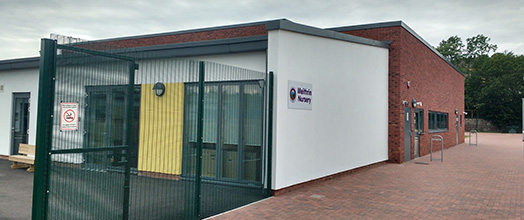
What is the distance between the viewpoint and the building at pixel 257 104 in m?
4.61

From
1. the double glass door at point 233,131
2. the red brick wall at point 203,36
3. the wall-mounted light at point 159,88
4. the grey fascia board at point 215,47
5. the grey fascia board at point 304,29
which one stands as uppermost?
the red brick wall at point 203,36

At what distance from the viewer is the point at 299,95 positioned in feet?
26.0

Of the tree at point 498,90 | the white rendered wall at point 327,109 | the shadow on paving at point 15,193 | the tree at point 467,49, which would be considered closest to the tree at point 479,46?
the tree at point 467,49

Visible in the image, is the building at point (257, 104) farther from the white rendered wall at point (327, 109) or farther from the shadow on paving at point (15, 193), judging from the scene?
the shadow on paving at point (15, 193)

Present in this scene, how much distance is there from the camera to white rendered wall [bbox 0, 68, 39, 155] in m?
12.5

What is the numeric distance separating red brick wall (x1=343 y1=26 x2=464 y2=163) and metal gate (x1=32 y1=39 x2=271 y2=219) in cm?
706

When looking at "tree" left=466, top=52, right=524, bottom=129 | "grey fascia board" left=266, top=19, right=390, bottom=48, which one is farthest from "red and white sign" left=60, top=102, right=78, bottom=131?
"tree" left=466, top=52, right=524, bottom=129

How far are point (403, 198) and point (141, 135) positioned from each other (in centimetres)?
518

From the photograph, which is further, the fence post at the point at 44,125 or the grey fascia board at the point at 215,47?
the grey fascia board at the point at 215,47

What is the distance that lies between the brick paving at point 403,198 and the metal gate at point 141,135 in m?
0.79

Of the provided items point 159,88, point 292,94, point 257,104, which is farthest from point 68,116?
point 292,94

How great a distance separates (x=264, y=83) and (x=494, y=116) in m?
50.0

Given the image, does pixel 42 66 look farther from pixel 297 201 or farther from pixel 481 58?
pixel 481 58

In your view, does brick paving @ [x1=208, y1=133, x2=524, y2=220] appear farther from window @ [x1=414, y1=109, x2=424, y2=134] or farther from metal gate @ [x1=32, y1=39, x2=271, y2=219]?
window @ [x1=414, y1=109, x2=424, y2=134]
